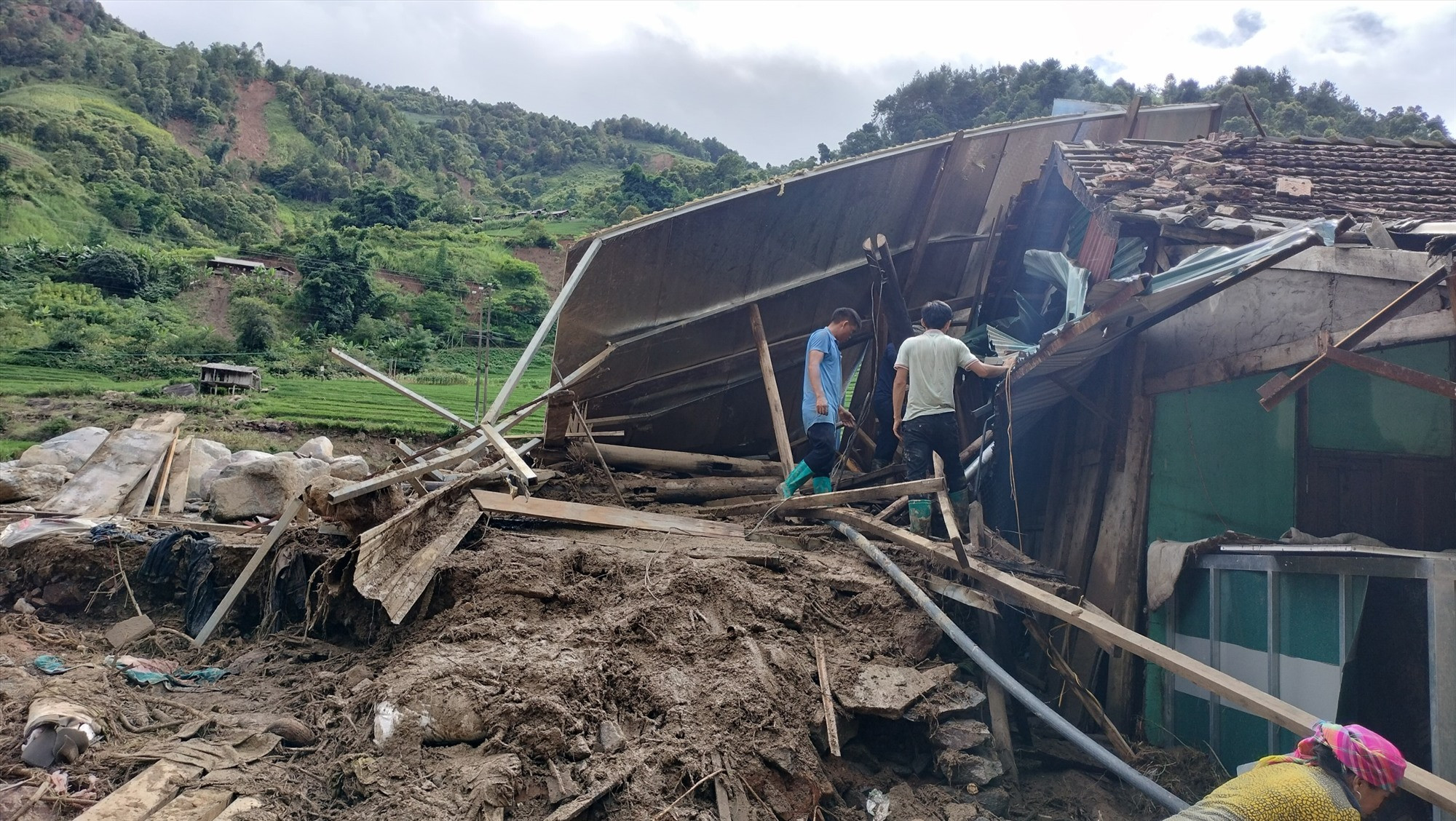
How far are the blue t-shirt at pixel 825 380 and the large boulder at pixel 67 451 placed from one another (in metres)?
9.29

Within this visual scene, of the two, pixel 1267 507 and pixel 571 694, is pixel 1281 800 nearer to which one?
pixel 571 694

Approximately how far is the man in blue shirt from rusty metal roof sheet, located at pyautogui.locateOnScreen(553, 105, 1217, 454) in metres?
1.63

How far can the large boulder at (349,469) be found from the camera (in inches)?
339

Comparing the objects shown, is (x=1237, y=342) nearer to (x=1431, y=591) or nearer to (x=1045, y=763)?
(x=1431, y=591)

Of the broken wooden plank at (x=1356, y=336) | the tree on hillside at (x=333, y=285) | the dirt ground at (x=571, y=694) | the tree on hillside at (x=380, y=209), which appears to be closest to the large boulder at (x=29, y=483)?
the dirt ground at (x=571, y=694)

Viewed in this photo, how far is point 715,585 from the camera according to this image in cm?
474

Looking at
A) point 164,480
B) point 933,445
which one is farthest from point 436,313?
point 933,445

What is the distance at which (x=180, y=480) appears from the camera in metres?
9.27

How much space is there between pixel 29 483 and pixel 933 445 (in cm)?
944

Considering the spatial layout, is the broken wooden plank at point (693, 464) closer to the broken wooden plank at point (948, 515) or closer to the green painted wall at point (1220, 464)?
the broken wooden plank at point (948, 515)

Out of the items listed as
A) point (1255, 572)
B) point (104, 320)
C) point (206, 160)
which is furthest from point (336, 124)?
point (1255, 572)

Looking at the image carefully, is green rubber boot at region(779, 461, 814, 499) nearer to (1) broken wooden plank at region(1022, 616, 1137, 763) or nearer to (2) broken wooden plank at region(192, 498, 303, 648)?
(1) broken wooden plank at region(1022, 616, 1137, 763)

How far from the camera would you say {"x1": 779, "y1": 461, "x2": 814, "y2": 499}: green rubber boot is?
238 inches

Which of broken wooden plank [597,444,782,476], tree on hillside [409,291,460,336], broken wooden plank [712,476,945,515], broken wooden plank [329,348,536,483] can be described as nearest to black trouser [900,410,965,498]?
broken wooden plank [712,476,945,515]
